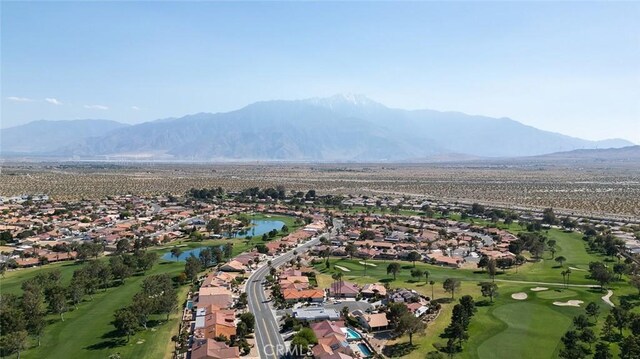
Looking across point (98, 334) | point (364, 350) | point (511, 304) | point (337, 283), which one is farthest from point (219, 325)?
point (511, 304)

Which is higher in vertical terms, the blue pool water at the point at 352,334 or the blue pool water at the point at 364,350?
the blue pool water at the point at 352,334

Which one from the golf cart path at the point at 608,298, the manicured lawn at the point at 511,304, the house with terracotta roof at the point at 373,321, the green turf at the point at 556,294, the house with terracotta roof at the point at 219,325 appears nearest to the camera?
the manicured lawn at the point at 511,304

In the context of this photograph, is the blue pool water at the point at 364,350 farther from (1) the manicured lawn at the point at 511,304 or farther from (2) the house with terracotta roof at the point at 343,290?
(2) the house with terracotta roof at the point at 343,290

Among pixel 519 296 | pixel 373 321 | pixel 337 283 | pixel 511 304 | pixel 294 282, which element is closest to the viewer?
pixel 373 321

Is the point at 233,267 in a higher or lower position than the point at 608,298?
higher

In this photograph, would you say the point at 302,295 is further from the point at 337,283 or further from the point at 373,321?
the point at 373,321

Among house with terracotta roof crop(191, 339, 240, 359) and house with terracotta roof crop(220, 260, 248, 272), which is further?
house with terracotta roof crop(220, 260, 248, 272)

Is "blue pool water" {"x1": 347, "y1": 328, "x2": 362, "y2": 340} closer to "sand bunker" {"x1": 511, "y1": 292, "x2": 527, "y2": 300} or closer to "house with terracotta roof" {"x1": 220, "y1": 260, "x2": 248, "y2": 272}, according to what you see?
"sand bunker" {"x1": 511, "y1": 292, "x2": 527, "y2": 300}

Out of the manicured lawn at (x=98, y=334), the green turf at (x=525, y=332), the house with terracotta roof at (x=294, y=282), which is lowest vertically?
the manicured lawn at (x=98, y=334)

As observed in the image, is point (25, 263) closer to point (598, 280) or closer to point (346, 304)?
point (346, 304)

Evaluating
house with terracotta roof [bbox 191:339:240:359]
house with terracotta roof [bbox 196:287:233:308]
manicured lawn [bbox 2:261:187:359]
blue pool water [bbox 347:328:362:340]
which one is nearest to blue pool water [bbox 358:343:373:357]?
blue pool water [bbox 347:328:362:340]

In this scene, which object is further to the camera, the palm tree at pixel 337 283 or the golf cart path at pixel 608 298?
the palm tree at pixel 337 283

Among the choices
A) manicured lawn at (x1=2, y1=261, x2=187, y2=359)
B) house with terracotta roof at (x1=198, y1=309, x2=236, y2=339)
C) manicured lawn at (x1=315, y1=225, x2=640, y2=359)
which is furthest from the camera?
house with terracotta roof at (x1=198, y1=309, x2=236, y2=339)

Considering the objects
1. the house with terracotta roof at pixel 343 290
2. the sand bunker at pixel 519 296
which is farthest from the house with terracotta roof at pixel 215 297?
the sand bunker at pixel 519 296
